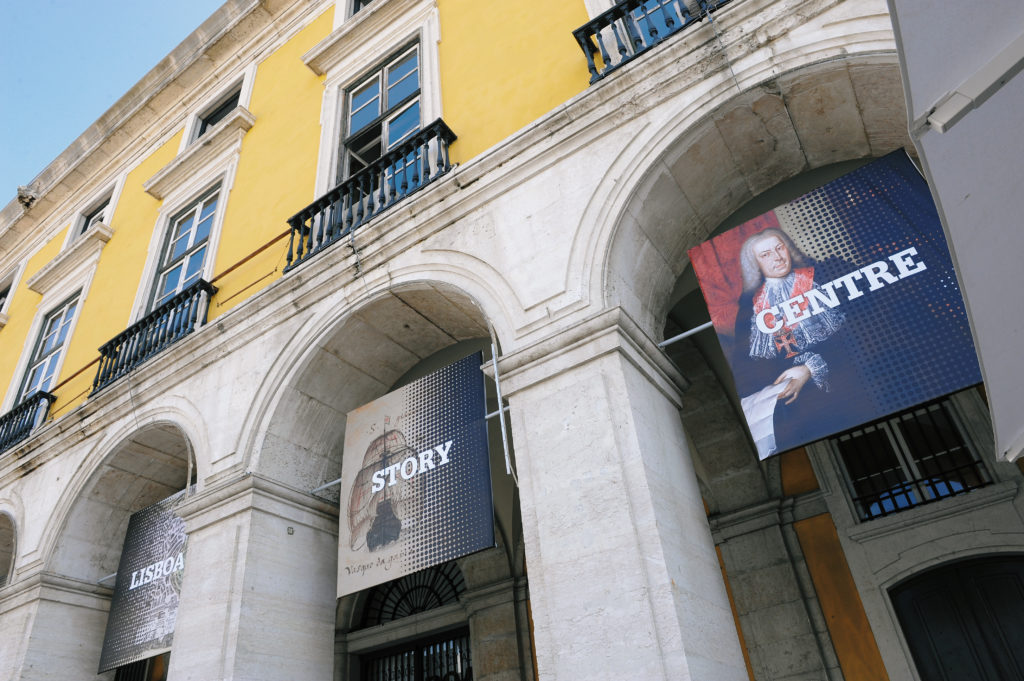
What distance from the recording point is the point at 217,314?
885 cm

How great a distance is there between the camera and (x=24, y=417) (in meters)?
11.2

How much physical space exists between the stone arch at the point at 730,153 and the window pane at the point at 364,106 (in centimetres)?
474

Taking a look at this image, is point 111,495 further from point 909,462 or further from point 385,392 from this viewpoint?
point 909,462

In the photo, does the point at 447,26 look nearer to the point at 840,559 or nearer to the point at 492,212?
the point at 492,212

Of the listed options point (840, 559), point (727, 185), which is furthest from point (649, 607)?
point (840, 559)

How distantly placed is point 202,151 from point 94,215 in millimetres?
4671

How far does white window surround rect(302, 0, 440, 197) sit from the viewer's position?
28.6 feet

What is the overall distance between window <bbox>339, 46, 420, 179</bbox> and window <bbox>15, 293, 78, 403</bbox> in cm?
665

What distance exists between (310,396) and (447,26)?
4.96 m

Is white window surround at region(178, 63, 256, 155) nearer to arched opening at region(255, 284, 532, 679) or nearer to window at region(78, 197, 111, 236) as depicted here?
window at region(78, 197, 111, 236)

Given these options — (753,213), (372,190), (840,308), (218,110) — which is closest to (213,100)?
(218,110)

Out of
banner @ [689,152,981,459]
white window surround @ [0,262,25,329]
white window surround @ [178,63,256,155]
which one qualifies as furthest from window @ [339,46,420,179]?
white window surround @ [0,262,25,329]

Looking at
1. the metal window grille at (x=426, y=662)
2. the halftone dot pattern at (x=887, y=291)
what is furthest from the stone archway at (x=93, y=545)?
the halftone dot pattern at (x=887, y=291)

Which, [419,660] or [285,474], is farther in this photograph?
[419,660]
